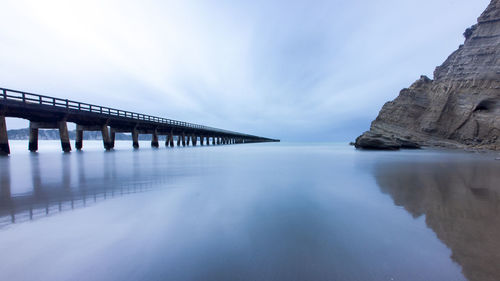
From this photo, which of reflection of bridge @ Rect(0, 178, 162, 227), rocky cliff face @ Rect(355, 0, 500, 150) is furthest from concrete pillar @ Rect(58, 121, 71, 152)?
rocky cliff face @ Rect(355, 0, 500, 150)

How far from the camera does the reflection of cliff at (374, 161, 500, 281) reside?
242cm

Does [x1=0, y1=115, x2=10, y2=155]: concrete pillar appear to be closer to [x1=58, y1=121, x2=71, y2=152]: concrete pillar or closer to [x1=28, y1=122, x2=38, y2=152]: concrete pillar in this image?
[x1=58, y1=121, x2=71, y2=152]: concrete pillar

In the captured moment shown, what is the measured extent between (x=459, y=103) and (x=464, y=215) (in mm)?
53974

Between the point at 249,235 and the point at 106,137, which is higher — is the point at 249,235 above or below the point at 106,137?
below

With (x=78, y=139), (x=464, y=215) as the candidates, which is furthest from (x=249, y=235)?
(x=78, y=139)

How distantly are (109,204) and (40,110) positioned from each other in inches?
928

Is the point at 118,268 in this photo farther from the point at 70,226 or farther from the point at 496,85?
the point at 496,85

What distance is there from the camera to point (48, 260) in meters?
2.52

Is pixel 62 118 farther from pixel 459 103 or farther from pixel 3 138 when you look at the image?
pixel 459 103

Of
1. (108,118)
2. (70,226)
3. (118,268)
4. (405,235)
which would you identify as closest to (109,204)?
(70,226)

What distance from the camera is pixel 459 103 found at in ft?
132

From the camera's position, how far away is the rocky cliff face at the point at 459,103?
116ft

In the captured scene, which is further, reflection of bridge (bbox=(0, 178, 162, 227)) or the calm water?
reflection of bridge (bbox=(0, 178, 162, 227))

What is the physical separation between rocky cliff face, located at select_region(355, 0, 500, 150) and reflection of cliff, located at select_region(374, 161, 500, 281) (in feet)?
91.2
